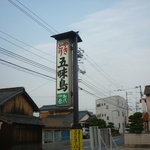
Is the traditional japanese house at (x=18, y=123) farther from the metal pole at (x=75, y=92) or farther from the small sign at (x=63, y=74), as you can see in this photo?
the metal pole at (x=75, y=92)

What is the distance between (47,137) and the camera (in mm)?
36844

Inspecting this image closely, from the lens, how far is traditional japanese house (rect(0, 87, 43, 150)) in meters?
21.7

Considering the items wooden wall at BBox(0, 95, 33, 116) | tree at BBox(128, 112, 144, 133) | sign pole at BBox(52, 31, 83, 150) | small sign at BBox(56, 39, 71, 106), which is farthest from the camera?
tree at BBox(128, 112, 144, 133)

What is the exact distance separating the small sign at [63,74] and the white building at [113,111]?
2571 inches

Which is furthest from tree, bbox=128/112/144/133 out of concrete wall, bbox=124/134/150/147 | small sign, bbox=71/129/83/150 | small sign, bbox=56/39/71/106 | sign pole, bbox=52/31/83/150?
small sign, bbox=71/129/83/150

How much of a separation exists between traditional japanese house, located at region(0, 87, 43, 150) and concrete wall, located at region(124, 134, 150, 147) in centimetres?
1071

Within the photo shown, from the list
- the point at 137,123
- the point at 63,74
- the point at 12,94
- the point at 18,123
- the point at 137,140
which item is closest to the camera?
the point at 63,74

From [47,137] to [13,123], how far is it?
53.5 ft

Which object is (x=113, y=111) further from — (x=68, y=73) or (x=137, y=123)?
(x=68, y=73)

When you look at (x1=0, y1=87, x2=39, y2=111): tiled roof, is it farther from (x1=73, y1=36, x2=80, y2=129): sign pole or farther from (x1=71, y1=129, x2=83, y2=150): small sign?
(x1=71, y1=129, x2=83, y2=150): small sign

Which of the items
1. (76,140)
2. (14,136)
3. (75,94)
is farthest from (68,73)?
(14,136)

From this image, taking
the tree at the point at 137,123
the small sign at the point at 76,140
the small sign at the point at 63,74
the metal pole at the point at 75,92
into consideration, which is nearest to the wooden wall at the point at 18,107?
the tree at the point at 137,123

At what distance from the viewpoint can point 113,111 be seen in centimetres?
7562

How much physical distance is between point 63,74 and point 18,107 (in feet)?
51.4
